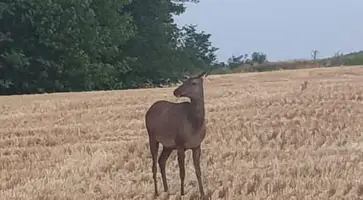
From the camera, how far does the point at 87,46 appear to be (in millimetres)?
30797

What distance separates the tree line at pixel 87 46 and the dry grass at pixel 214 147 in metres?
10.6

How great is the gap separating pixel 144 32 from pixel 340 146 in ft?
79.1

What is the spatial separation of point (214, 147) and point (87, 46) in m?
19.7

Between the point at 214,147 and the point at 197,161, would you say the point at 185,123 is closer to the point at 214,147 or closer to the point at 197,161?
the point at 197,161

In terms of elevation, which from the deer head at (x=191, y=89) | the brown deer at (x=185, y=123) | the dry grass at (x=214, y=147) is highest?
the deer head at (x=191, y=89)

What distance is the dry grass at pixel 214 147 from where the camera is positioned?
30.5ft

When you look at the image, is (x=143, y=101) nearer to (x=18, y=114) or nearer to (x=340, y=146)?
(x=18, y=114)

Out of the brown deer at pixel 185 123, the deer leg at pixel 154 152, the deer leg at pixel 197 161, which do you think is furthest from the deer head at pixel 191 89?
the deer leg at pixel 154 152

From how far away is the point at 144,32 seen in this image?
34.9 metres

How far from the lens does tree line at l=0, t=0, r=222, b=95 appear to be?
2891cm

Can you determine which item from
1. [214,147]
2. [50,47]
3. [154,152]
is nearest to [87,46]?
[50,47]

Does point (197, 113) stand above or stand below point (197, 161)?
above

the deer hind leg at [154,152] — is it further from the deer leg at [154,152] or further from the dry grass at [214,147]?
the dry grass at [214,147]

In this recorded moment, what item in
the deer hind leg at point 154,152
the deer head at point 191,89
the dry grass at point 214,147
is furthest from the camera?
the dry grass at point 214,147
